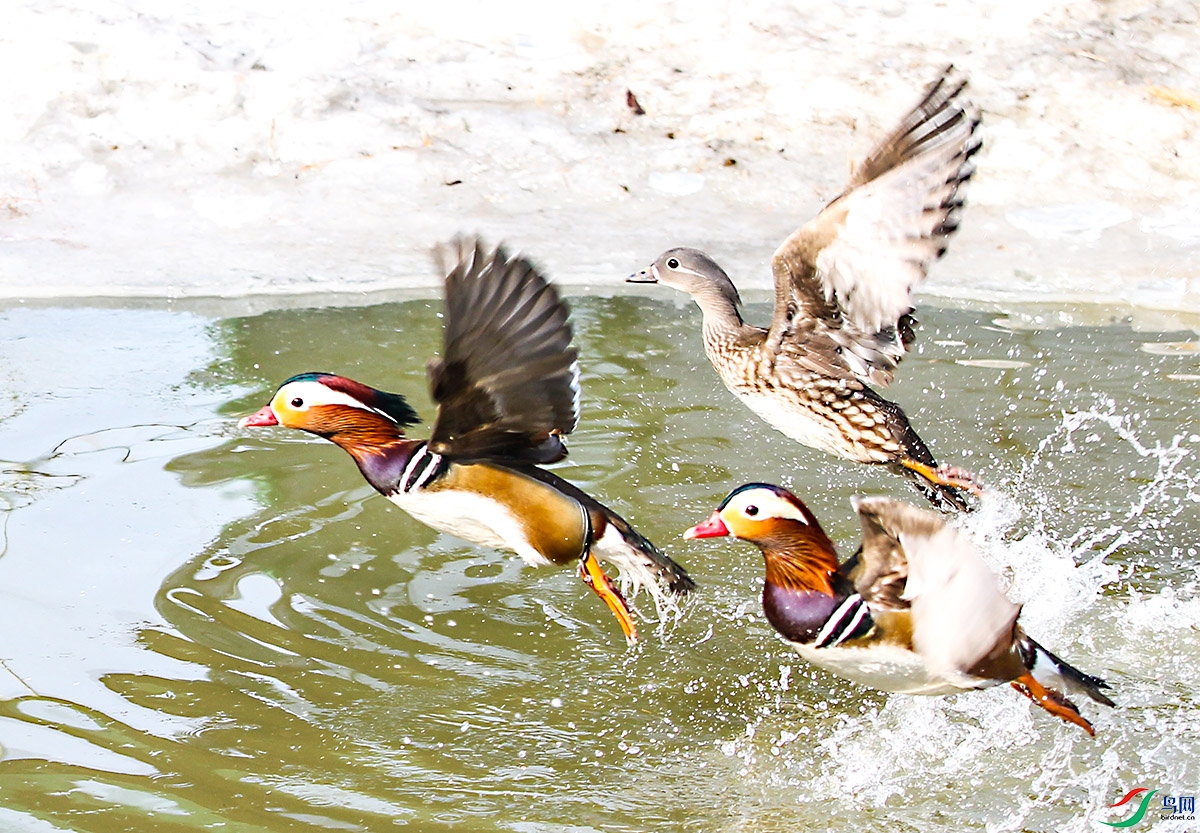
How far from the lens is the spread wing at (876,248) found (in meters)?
3.67

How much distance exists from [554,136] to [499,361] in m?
4.33

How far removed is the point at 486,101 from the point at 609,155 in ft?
2.48

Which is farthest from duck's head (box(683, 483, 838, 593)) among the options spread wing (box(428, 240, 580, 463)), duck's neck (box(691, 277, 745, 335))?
duck's neck (box(691, 277, 745, 335))

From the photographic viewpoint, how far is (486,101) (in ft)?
24.8

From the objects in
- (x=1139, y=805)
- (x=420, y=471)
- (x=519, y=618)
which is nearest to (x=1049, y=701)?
(x=1139, y=805)

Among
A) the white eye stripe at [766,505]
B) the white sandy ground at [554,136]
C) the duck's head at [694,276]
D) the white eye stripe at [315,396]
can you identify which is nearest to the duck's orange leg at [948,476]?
the duck's head at [694,276]

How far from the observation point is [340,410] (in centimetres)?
355

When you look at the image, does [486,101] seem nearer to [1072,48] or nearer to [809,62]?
[809,62]

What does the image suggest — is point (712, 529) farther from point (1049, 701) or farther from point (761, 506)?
point (1049, 701)

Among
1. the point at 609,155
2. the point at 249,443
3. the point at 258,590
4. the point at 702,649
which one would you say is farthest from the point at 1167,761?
the point at 609,155

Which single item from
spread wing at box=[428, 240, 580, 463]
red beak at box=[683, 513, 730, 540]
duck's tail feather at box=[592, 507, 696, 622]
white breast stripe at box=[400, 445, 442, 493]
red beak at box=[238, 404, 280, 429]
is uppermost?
spread wing at box=[428, 240, 580, 463]

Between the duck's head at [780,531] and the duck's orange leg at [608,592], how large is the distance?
58cm

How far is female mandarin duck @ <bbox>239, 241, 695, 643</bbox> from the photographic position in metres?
3.18

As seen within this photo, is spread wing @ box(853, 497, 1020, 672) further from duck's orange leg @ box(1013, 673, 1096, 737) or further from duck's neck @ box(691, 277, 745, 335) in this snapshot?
duck's neck @ box(691, 277, 745, 335)
